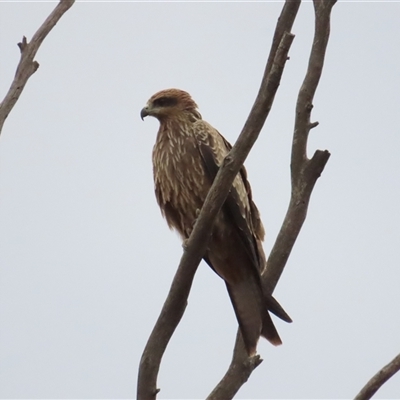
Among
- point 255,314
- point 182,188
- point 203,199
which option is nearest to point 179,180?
point 182,188

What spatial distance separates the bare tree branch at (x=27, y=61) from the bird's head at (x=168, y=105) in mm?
2161

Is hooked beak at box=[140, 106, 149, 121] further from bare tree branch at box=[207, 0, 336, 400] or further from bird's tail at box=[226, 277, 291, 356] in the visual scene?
bare tree branch at box=[207, 0, 336, 400]

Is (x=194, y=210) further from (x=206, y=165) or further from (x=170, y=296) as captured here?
(x=170, y=296)

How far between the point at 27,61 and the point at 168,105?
8.26 feet

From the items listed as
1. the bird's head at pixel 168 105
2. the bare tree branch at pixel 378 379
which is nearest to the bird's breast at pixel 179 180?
the bird's head at pixel 168 105

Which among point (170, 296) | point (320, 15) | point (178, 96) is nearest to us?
point (170, 296)

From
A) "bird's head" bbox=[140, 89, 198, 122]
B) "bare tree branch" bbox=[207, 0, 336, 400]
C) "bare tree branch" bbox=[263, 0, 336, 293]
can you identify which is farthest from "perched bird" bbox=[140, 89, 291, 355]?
"bare tree branch" bbox=[263, 0, 336, 293]

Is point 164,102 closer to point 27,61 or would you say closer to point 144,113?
point 144,113

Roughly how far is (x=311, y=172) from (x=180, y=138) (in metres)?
1.81

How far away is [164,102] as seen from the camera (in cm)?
648

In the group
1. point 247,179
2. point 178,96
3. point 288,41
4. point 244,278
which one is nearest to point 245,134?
point 288,41

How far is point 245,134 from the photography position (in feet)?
12.6

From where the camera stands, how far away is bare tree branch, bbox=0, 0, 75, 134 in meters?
3.81

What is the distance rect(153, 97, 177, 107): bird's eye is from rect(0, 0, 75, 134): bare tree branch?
2.22 meters
